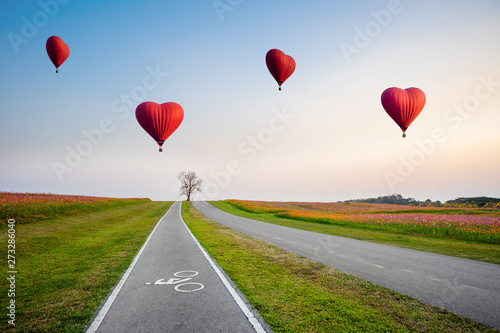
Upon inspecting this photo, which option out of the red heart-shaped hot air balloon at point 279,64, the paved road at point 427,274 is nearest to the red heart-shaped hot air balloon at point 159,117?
the red heart-shaped hot air balloon at point 279,64

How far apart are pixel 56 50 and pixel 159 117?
30.5 feet

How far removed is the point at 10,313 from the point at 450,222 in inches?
899

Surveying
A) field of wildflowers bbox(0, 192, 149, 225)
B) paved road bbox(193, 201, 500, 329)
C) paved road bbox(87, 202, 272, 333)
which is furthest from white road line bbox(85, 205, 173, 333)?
field of wildflowers bbox(0, 192, 149, 225)

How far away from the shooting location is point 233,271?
7594mm

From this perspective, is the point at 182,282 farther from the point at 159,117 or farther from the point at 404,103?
the point at 404,103

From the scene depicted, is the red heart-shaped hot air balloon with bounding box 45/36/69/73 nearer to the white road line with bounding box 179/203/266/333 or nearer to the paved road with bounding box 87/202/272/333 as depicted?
the paved road with bounding box 87/202/272/333

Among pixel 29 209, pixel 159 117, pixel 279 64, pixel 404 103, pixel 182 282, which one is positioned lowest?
pixel 182 282

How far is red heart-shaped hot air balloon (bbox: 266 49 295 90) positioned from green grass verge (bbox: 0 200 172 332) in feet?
43.9

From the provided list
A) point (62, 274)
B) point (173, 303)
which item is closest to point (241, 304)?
point (173, 303)

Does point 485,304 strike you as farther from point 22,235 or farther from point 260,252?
point 22,235

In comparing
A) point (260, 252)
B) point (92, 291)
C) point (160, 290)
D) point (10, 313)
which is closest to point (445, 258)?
point (260, 252)

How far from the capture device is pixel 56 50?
16.8m

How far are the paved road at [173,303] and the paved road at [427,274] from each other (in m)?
4.16

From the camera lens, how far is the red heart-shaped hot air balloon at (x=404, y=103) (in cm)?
1512
